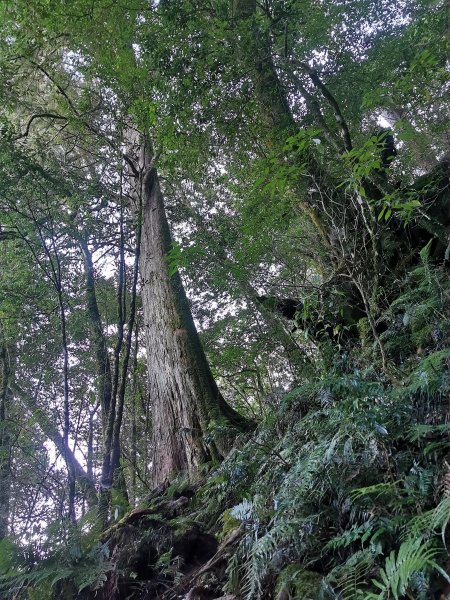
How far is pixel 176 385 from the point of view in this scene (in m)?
5.34

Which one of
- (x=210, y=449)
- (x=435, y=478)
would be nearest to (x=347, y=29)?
(x=210, y=449)

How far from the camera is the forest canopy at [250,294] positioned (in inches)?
89.2

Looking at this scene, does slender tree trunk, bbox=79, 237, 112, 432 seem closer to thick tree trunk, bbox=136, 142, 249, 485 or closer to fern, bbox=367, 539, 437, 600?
thick tree trunk, bbox=136, 142, 249, 485

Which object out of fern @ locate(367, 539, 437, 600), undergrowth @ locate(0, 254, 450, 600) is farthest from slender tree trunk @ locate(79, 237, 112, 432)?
fern @ locate(367, 539, 437, 600)

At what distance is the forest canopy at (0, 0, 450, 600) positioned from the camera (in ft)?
7.43

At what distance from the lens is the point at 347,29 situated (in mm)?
7004

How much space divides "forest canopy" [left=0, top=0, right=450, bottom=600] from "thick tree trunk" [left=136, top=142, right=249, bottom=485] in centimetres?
3

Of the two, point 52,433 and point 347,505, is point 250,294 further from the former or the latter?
point 52,433

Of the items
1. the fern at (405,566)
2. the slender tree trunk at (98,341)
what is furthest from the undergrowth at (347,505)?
the slender tree trunk at (98,341)

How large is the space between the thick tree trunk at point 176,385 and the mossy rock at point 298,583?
7.70 ft

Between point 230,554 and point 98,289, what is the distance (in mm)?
7711

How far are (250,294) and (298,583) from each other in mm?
4571

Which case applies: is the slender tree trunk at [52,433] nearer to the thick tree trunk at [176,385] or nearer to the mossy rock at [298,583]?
the thick tree trunk at [176,385]

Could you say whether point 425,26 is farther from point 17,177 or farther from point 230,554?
point 230,554
